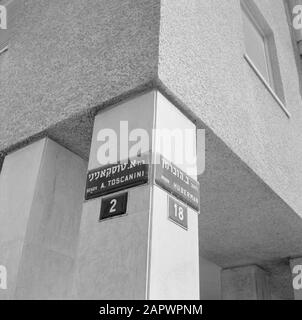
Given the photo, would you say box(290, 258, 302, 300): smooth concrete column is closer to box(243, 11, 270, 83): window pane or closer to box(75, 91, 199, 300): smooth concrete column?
box(243, 11, 270, 83): window pane

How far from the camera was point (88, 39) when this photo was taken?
3566 mm

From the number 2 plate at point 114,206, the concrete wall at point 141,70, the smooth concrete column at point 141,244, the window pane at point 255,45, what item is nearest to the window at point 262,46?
the window pane at point 255,45

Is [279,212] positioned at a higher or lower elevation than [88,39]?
lower

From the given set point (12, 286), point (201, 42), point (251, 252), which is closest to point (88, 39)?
point (201, 42)

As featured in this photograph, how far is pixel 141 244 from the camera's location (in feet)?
7.58

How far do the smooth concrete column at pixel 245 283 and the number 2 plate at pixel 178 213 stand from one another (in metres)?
3.67

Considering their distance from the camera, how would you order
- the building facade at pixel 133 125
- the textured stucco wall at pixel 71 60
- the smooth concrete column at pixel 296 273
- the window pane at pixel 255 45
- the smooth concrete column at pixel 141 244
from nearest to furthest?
the smooth concrete column at pixel 141 244
the building facade at pixel 133 125
the textured stucco wall at pixel 71 60
the window pane at pixel 255 45
the smooth concrete column at pixel 296 273

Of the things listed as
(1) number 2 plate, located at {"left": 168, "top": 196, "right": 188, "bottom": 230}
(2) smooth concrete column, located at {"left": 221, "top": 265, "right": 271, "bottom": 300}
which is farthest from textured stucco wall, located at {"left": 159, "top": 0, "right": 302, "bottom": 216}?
(2) smooth concrete column, located at {"left": 221, "top": 265, "right": 271, "bottom": 300}

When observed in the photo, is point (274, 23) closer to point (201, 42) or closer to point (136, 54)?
point (201, 42)

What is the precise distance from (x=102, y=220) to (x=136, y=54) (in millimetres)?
1286

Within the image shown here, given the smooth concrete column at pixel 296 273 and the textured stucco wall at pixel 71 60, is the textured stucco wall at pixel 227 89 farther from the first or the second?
the smooth concrete column at pixel 296 273

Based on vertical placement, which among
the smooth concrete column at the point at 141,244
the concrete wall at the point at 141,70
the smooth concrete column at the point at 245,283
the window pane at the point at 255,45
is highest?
the window pane at the point at 255,45

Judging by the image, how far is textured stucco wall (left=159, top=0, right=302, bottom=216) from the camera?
3.14 meters

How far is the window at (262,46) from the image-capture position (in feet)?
17.5
